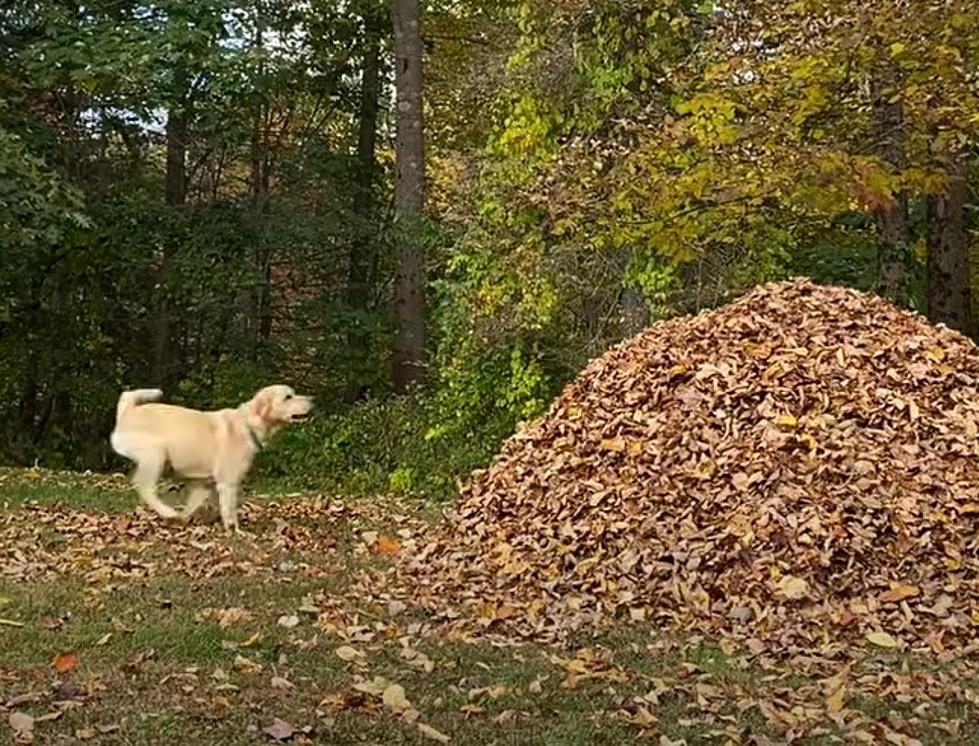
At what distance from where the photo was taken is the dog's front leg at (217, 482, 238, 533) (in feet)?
28.0

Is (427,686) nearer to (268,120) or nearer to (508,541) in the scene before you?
(508,541)

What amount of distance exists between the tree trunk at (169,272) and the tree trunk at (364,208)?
247 centimetres

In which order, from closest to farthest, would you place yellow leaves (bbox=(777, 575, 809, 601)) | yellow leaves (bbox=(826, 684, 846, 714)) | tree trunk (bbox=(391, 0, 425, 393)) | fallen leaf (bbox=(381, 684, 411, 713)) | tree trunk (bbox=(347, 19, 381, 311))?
fallen leaf (bbox=(381, 684, 411, 713)) → yellow leaves (bbox=(826, 684, 846, 714)) → yellow leaves (bbox=(777, 575, 809, 601)) → tree trunk (bbox=(391, 0, 425, 393)) → tree trunk (bbox=(347, 19, 381, 311))

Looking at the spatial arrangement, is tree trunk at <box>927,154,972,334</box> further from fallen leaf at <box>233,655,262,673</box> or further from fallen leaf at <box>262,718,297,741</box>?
fallen leaf at <box>262,718,297,741</box>

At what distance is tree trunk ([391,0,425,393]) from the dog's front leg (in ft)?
24.4

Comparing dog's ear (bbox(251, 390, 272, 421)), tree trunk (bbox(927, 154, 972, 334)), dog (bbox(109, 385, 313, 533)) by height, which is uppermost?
tree trunk (bbox(927, 154, 972, 334))

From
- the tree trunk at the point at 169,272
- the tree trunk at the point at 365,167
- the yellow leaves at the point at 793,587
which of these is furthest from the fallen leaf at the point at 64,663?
the tree trunk at the point at 365,167

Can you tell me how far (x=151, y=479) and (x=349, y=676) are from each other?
12.8 feet

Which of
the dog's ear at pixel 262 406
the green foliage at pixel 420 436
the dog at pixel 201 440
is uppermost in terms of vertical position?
the dog's ear at pixel 262 406

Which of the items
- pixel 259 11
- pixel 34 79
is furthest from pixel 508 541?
pixel 259 11

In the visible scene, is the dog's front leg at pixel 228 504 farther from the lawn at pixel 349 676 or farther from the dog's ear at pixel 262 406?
the lawn at pixel 349 676

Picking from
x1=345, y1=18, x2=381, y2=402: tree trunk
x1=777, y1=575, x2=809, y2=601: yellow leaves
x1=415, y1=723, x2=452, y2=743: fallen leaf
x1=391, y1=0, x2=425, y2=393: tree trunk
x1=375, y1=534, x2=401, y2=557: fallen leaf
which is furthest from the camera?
x1=345, y1=18, x2=381, y2=402: tree trunk

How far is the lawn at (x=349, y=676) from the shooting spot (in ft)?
14.4

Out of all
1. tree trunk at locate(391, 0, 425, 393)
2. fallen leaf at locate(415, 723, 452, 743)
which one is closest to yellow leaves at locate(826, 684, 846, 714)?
fallen leaf at locate(415, 723, 452, 743)
